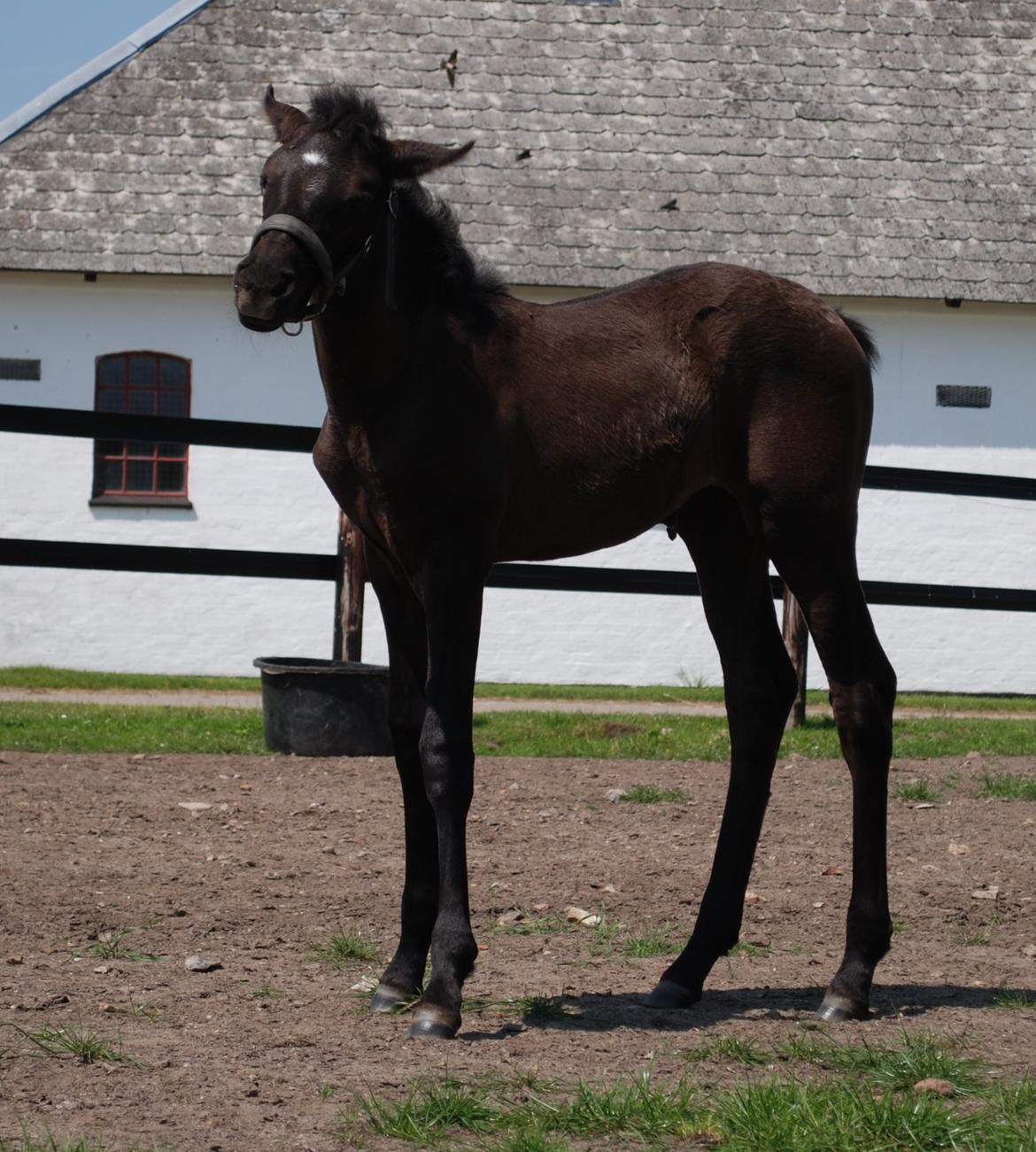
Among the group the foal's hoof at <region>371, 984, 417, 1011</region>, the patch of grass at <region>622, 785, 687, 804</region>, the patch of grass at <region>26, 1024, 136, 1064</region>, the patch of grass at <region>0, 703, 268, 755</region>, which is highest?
the patch of grass at <region>26, 1024, 136, 1064</region>

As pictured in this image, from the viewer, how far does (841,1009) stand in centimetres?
441

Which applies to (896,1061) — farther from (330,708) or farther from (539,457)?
(330,708)

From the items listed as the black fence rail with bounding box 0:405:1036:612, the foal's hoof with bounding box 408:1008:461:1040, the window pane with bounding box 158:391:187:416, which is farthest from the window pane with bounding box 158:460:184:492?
the foal's hoof with bounding box 408:1008:461:1040

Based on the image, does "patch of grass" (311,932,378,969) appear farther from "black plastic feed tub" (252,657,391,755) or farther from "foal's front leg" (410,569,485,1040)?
"black plastic feed tub" (252,657,391,755)

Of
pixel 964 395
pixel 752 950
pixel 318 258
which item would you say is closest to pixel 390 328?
pixel 318 258

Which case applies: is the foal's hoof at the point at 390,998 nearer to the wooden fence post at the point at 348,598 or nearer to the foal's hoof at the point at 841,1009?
the foal's hoof at the point at 841,1009

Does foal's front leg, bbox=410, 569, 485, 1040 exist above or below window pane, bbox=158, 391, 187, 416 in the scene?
below

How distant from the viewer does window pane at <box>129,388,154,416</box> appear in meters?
16.9

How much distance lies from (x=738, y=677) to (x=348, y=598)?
223 inches

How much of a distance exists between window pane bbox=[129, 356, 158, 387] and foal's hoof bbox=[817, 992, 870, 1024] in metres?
13.8

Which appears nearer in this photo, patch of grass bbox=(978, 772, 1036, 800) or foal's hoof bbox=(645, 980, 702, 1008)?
foal's hoof bbox=(645, 980, 702, 1008)

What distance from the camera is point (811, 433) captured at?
15.2ft

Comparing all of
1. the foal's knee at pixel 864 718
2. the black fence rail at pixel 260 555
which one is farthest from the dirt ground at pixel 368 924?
the black fence rail at pixel 260 555

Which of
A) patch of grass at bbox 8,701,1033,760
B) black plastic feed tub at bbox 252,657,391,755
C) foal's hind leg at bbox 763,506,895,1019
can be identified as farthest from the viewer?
patch of grass at bbox 8,701,1033,760
